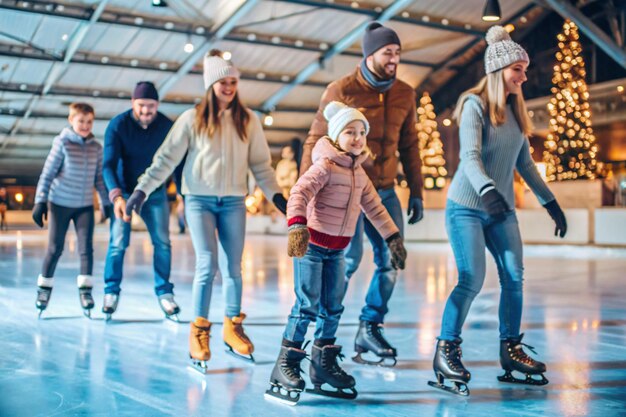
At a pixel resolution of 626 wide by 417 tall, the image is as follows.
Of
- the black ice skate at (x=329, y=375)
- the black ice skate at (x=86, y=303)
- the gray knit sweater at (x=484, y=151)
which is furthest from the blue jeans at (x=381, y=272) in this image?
the black ice skate at (x=86, y=303)

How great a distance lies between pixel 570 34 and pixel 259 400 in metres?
14.9

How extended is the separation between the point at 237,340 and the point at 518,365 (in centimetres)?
118

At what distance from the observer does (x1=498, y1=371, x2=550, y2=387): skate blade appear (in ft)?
8.71

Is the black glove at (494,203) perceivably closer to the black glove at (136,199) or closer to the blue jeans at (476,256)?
the blue jeans at (476,256)

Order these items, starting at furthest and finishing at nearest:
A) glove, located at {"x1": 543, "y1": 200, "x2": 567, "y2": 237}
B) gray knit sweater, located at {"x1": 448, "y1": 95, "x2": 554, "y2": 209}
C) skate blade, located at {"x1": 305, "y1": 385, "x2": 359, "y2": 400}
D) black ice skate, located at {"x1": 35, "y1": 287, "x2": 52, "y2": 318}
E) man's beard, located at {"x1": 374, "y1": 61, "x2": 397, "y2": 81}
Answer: black ice skate, located at {"x1": 35, "y1": 287, "x2": 52, "y2": 318}, man's beard, located at {"x1": 374, "y1": 61, "x2": 397, "y2": 81}, glove, located at {"x1": 543, "y1": 200, "x2": 567, "y2": 237}, gray knit sweater, located at {"x1": 448, "y1": 95, "x2": 554, "y2": 209}, skate blade, located at {"x1": 305, "y1": 385, "x2": 359, "y2": 400}

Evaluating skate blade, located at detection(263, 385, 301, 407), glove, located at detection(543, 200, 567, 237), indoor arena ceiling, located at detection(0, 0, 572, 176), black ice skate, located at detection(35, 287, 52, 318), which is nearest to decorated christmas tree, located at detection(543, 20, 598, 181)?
indoor arena ceiling, located at detection(0, 0, 572, 176)

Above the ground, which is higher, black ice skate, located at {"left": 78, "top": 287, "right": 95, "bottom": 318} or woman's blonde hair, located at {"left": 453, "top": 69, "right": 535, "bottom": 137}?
woman's blonde hair, located at {"left": 453, "top": 69, "right": 535, "bottom": 137}

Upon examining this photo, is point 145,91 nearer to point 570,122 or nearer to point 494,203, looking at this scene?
point 494,203

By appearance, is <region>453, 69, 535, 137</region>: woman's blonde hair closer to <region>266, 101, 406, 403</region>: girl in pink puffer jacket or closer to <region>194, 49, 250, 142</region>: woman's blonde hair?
<region>266, 101, 406, 403</region>: girl in pink puffer jacket

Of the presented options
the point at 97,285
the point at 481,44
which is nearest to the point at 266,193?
the point at 97,285

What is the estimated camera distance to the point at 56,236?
4430mm

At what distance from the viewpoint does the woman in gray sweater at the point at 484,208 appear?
2668 mm

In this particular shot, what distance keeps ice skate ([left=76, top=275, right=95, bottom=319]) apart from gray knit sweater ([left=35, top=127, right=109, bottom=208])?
0.46m

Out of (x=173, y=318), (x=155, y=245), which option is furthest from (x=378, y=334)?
(x=155, y=245)
